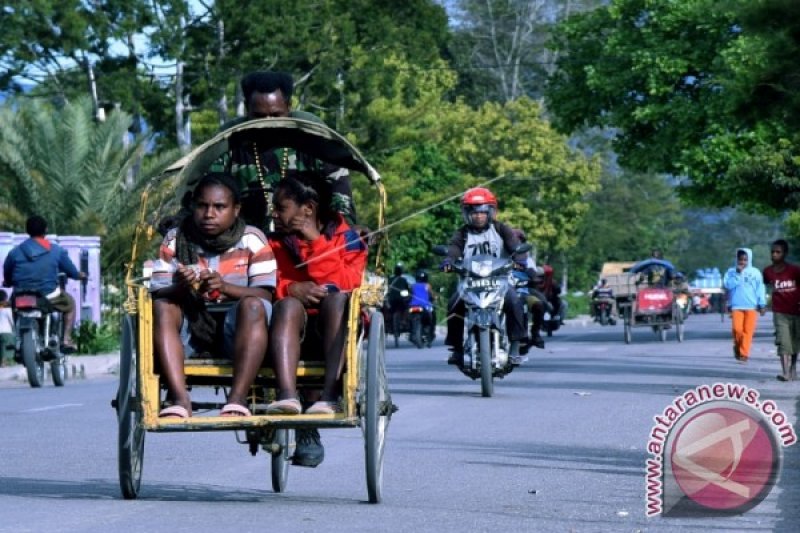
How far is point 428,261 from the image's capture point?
6625 centimetres

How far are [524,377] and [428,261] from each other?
139 ft

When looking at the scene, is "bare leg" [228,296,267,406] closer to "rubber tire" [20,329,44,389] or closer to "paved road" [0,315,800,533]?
"paved road" [0,315,800,533]

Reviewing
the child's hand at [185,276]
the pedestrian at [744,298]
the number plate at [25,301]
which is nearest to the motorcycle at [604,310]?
the pedestrian at [744,298]

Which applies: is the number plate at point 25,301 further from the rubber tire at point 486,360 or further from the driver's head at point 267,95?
the driver's head at point 267,95

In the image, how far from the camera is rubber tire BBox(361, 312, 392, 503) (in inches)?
360

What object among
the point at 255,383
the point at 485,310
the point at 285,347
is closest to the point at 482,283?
the point at 485,310

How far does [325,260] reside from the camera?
9.84 meters

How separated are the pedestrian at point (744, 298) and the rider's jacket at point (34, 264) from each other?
38.1 feet

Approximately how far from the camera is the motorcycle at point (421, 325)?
1464 inches

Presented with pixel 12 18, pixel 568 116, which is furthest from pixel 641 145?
pixel 12 18

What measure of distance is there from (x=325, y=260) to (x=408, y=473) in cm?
201

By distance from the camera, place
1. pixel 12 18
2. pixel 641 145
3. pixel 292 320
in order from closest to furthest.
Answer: pixel 292 320 < pixel 12 18 < pixel 641 145

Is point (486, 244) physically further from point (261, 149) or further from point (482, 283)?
point (261, 149)

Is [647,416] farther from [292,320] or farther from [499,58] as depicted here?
[499,58]
